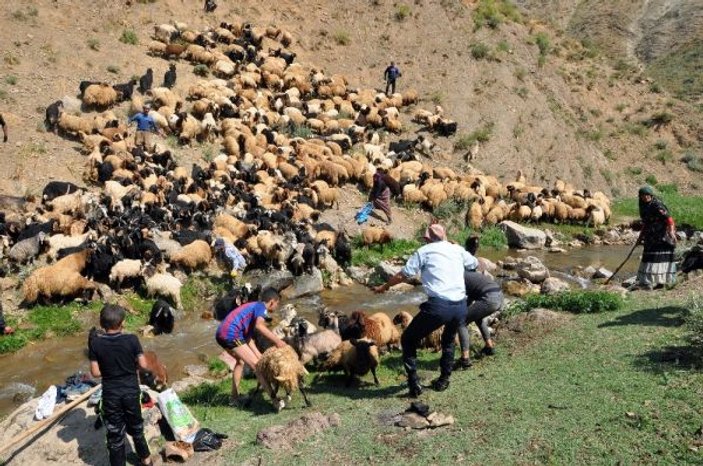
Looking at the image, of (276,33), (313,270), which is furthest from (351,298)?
(276,33)

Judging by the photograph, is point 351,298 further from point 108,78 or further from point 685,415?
point 108,78

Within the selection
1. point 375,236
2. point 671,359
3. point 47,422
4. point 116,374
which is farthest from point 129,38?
point 671,359

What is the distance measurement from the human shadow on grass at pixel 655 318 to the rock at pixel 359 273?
768 cm

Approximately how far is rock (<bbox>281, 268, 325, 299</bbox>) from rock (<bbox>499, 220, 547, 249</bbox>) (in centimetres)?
752

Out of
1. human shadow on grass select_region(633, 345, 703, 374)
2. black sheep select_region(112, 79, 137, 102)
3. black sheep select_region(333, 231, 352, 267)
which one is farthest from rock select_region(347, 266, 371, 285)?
black sheep select_region(112, 79, 137, 102)

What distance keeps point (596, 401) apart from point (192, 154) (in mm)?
16038

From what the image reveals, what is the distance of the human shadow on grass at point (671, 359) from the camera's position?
235 inches

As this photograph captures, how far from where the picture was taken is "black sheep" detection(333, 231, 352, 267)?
50.6 ft

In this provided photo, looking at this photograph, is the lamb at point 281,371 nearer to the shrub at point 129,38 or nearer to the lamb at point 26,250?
the lamb at point 26,250

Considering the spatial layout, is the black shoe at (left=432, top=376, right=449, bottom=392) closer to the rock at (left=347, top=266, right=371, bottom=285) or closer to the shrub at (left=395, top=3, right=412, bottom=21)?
the rock at (left=347, top=266, right=371, bottom=285)

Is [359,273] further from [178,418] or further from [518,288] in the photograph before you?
[178,418]

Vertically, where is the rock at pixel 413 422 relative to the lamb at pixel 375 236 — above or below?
above

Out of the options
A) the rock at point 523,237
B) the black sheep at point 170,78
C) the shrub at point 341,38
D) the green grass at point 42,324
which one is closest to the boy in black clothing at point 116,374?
the green grass at point 42,324

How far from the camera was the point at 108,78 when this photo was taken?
21703 mm
